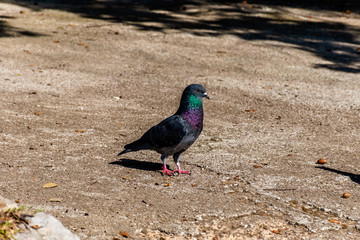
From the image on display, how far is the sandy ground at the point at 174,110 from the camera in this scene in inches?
190

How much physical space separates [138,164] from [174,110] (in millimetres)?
2166

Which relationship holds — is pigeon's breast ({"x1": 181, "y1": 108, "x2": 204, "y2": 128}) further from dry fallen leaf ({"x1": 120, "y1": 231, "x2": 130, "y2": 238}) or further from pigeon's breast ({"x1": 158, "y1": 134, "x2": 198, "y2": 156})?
dry fallen leaf ({"x1": 120, "y1": 231, "x2": 130, "y2": 238})

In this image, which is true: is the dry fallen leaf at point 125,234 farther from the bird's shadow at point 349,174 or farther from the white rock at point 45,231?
the bird's shadow at point 349,174

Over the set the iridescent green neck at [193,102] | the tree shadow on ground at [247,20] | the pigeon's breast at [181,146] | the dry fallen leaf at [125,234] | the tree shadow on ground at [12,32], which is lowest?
the dry fallen leaf at [125,234]

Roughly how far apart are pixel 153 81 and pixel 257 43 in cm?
351

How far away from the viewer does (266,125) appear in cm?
756

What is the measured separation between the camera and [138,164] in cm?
595

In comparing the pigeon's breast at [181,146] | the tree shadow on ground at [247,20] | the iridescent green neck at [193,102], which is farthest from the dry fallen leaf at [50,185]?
the tree shadow on ground at [247,20]

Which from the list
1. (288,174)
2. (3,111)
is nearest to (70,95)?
(3,111)

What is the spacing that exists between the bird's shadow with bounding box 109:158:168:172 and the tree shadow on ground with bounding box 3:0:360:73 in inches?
222

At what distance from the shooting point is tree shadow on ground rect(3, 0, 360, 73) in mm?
11914

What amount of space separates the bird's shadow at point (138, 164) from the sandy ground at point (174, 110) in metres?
0.04

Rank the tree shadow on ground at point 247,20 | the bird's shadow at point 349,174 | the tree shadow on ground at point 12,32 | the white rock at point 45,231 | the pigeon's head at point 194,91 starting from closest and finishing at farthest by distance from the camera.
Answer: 1. the white rock at point 45,231
2. the pigeon's head at point 194,91
3. the bird's shadow at point 349,174
4. the tree shadow on ground at point 12,32
5. the tree shadow on ground at point 247,20

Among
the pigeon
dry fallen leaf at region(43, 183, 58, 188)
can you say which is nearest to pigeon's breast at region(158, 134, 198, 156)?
the pigeon
